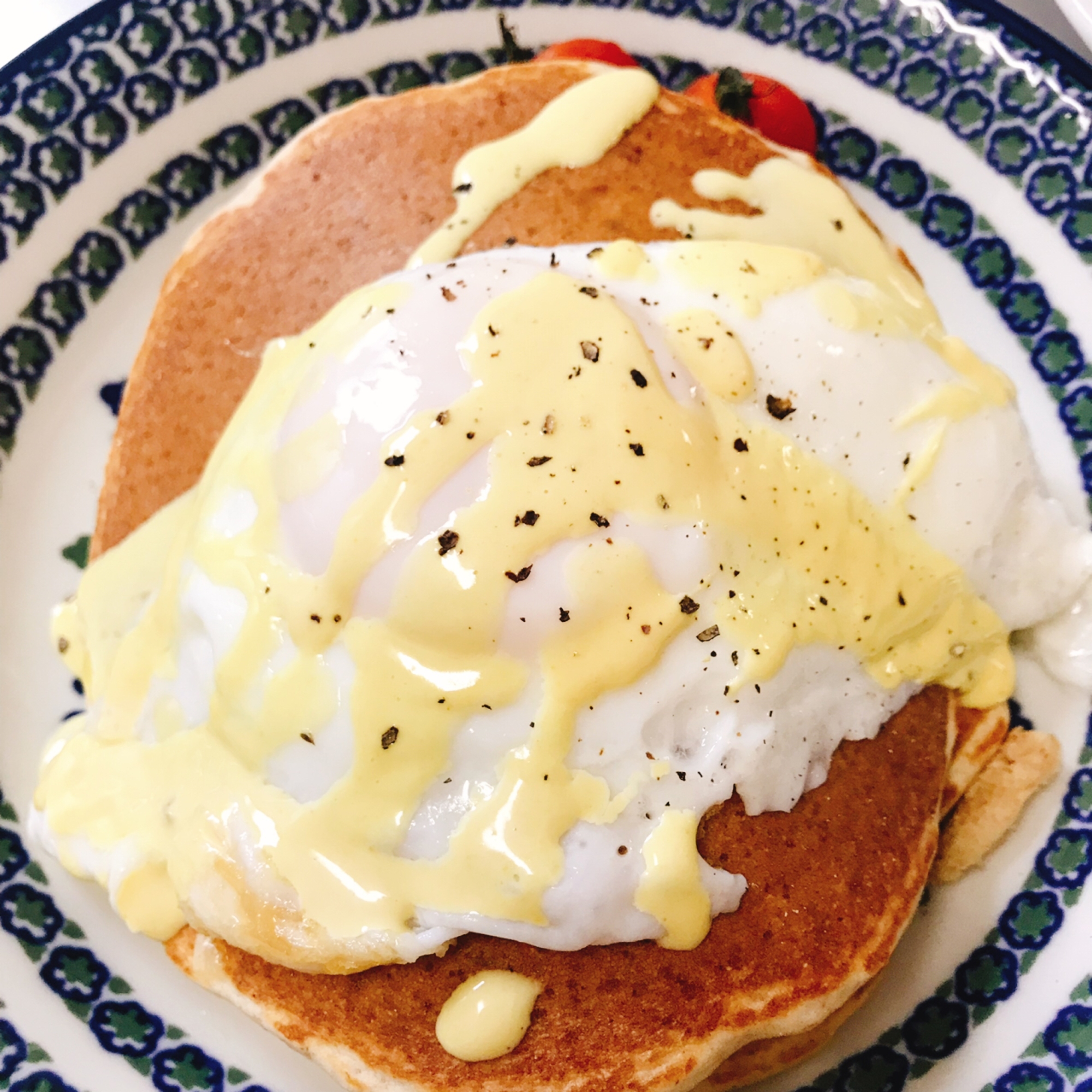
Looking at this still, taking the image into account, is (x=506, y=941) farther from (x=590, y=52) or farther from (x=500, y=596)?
(x=590, y=52)

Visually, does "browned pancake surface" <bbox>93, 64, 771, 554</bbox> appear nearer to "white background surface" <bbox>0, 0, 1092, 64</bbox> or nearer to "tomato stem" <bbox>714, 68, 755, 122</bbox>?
"tomato stem" <bbox>714, 68, 755, 122</bbox>

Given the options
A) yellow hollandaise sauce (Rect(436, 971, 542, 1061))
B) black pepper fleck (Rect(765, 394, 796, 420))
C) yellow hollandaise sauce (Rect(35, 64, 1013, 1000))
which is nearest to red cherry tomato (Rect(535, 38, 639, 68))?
yellow hollandaise sauce (Rect(35, 64, 1013, 1000))

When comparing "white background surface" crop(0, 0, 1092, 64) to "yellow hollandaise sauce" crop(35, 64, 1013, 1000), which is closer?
"yellow hollandaise sauce" crop(35, 64, 1013, 1000)

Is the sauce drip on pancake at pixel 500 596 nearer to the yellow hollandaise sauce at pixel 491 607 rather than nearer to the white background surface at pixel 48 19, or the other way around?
the yellow hollandaise sauce at pixel 491 607

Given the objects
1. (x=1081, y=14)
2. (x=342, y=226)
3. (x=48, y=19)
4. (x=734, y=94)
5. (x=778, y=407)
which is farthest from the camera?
(x=48, y=19)

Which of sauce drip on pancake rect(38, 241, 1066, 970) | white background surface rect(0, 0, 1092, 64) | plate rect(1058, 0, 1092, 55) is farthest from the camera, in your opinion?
white background surface rect(0, 0, 1092, 64)

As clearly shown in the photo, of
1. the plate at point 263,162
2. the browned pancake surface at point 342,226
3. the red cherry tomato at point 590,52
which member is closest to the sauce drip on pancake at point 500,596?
the browned pancake surface at point 342,226

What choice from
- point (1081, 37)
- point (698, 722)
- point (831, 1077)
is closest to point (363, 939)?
point (698, 722)

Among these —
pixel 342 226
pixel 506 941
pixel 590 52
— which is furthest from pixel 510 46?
pixel 506 941
